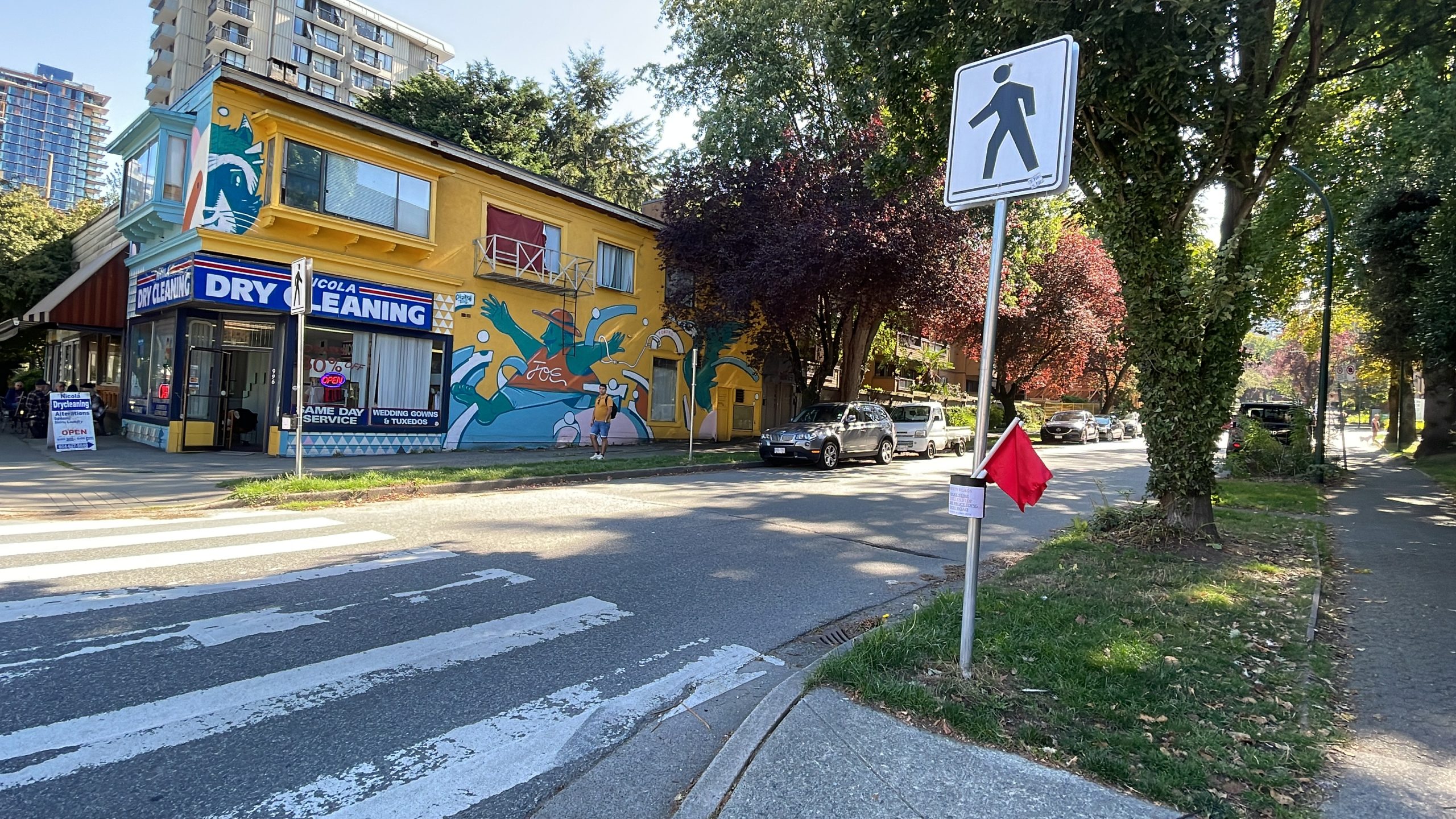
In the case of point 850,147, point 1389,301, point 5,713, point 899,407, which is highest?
point 850,147

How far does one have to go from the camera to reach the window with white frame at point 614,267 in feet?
71.0

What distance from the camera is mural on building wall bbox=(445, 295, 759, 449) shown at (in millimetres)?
18203

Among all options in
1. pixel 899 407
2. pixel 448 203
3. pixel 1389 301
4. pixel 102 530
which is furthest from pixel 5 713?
pixel 1389 301

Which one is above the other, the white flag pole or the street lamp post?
the street lamp post

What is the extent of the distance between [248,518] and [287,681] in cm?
548

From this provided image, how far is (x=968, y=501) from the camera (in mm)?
3828

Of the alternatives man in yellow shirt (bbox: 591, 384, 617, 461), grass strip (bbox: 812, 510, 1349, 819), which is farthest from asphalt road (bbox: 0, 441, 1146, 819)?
man in yellow shirt (bbox: 591, 384, 617, 461)

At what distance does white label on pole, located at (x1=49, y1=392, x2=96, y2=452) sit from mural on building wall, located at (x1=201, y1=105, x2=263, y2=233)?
4209 mm

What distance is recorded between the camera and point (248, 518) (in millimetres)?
8562

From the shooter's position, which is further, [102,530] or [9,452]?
[9,452]

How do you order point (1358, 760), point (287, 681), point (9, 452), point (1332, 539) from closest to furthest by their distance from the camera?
point (1358, 760), point (287, 681), point (1332, 539), point (9, 452)

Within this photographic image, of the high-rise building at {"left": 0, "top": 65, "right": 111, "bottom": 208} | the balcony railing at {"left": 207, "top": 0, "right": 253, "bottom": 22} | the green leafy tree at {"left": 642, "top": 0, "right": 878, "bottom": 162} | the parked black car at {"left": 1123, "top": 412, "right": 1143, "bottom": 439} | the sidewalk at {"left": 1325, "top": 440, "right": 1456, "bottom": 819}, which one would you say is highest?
the high-rise building at {"left": 0, "top": 65, "right": 111, "bottom": 208}

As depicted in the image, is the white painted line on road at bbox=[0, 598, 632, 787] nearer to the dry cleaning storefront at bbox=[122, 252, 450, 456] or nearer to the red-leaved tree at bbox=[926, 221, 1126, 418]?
the dry cleaning storefront at bbox=[122, 252, 450, 456]

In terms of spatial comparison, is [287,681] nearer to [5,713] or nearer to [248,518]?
[5,713]
